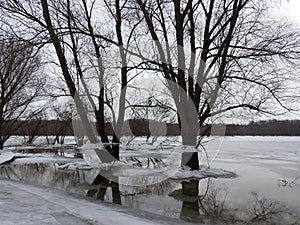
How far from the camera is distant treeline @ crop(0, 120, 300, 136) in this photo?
14094mm

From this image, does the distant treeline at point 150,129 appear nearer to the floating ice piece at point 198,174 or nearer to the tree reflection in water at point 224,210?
the floating ice piece at point 198,174

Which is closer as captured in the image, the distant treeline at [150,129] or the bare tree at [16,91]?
the distant treeline at [150,129]

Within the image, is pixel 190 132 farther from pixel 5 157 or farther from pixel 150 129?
pixel 5 157

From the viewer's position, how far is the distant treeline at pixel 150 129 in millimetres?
14094

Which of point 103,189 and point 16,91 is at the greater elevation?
point 16,91

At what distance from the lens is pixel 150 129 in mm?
21969

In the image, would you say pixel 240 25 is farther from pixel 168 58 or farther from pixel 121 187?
pixel 121 187

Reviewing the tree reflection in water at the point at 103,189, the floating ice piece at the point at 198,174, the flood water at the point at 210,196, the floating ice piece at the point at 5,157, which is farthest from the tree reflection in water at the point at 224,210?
the floating ice piece at the point at 5,157

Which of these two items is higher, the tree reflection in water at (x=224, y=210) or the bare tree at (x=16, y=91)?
the bare tree at (x=16, y=91)

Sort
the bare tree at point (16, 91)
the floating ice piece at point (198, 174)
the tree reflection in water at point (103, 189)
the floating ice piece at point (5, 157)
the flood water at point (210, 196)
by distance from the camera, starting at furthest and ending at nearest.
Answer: the bare tree at point (16, 91), the floating ice piece at point (5, 157), the floating ice piece at point (198, 174), the tree reflection in water at point (103, 189), the flood water at point (210, 196)

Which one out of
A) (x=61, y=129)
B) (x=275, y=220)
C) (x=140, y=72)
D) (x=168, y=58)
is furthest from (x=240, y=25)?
(x=61, y=129)

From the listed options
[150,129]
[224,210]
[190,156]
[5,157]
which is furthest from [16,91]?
[224,210]

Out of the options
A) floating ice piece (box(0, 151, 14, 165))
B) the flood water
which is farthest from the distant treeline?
floating ice piece (box(0, 151, 14, 165))

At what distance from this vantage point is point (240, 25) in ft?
41.0
